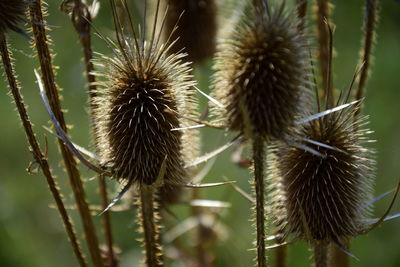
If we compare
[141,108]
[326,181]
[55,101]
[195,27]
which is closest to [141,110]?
[141,108]

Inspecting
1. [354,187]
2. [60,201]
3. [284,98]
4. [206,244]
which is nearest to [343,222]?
[354,187]

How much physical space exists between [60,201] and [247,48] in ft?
2.33

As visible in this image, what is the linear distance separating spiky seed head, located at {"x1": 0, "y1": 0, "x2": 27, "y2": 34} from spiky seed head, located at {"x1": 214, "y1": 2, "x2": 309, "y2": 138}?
1.73ft

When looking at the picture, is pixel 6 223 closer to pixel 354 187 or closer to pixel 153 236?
pixel 153 236

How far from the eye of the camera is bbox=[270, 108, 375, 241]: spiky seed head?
1625mm

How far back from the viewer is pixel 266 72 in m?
1.38

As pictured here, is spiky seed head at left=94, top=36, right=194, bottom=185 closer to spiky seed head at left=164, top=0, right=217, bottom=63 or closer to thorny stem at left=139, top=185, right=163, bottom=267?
thorny stem at left=139, top=185, right=163, bottom=267

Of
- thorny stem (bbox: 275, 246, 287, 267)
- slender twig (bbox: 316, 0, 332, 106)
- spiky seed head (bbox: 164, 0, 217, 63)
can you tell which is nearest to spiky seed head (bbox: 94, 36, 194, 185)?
thorny stem (bbox: 275, 246, 287, 267)

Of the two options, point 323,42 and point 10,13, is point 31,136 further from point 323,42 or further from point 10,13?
point 323,42

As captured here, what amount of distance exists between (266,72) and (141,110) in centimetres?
41

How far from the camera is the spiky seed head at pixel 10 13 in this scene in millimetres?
1484

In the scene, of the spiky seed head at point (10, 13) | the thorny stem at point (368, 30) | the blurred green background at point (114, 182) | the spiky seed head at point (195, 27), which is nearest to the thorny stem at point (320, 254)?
the thorny stem at point (368, 30)

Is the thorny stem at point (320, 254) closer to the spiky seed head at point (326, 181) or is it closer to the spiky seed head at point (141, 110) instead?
the spiky seed head at point (326, 181)

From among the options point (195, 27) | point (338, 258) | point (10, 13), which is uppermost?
point (195, 27)
